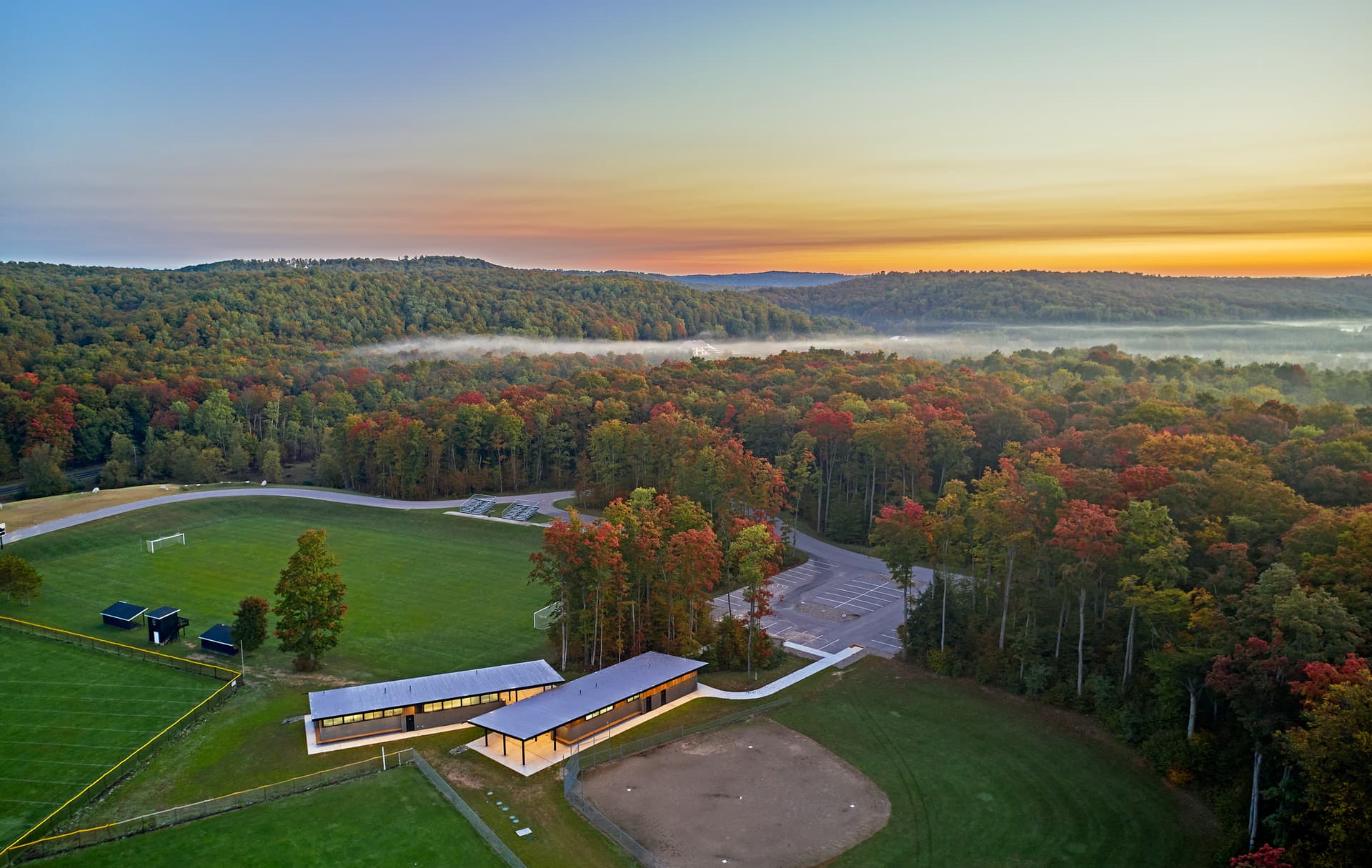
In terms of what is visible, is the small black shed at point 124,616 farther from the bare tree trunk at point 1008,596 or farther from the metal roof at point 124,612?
the bare tree trunk at point 1008,596

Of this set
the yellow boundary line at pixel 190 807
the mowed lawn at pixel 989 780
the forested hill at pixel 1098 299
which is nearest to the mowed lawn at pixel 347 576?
the yellow boundary line at pixel 190 807

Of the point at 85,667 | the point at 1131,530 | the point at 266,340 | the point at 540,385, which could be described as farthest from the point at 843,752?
the point at 266,340

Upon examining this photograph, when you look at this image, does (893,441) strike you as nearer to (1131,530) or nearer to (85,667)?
(1131,530)

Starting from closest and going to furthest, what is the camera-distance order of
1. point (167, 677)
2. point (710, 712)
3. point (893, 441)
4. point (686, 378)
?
point (710, 712) < point (167, 677) < point (893, 441) < point (686, 378)

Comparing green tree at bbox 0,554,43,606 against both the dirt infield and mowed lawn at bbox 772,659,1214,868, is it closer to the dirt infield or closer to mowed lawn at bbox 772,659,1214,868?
the dirt infield

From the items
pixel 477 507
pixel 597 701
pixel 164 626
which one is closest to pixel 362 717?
pixel 597 701

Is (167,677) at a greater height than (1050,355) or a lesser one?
lesser
